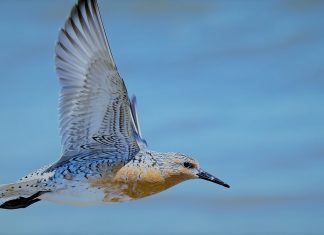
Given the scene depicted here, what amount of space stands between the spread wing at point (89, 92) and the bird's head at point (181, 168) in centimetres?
35

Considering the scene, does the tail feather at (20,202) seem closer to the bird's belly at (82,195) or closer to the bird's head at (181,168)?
the bird's belly at (82,195)

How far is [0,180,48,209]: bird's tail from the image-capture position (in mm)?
6953

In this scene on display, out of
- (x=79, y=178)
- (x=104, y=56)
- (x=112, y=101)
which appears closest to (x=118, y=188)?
(x=79, y=178)

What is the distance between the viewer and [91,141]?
7.12m

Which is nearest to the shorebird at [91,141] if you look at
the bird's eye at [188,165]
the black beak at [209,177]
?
the bird's eye at [188,165]

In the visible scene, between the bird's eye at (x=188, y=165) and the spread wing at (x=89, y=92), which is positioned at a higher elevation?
the spread wing at (x=89, y=92)

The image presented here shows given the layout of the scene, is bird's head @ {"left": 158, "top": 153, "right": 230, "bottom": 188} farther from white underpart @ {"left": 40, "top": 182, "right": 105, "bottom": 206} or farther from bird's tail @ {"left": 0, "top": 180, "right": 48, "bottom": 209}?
bird's tail @ {"left": 0, "top": 180, "right": 48, "bottom": 209}

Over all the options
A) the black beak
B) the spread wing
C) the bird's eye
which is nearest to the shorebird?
the spread wing

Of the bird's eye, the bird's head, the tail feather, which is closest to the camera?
the tail feather

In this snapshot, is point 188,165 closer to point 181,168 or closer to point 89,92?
point 181,168

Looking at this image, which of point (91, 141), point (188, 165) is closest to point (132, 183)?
point (91, 141)

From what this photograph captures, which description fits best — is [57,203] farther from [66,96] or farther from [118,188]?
[66,96]

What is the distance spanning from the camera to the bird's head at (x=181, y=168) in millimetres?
7188

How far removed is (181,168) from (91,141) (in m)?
0.93
